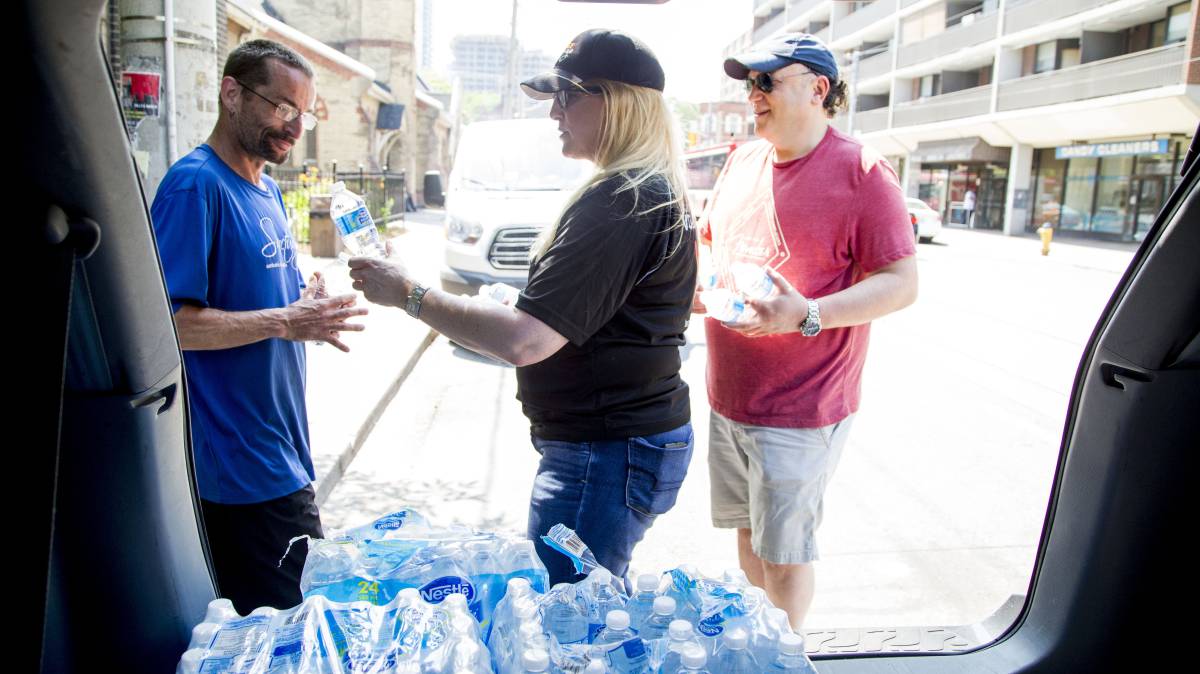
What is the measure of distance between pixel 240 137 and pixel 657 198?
143 cm

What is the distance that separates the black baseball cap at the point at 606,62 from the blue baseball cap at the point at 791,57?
31.7 inches

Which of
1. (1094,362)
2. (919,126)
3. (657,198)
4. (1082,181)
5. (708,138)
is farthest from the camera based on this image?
(708,138)

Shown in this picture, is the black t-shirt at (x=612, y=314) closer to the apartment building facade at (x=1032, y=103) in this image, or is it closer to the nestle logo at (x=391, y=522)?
the nestle logo at (x=391, y=522)

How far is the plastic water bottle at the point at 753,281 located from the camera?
2.77m

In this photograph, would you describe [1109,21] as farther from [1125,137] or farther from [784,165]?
[784,165]

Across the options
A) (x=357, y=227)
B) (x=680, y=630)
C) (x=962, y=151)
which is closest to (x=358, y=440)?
(x=357, y=227)

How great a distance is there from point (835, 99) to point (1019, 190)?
37.3 metres

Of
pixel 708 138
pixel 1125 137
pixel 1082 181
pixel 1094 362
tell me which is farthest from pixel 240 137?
pixel 708 138

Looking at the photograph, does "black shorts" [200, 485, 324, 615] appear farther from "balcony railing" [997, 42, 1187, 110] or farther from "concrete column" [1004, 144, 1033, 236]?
"concrete column" [1004, 144, 1033, 236]

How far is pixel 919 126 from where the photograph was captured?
42938 millimetres

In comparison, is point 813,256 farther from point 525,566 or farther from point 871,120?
point 871,120

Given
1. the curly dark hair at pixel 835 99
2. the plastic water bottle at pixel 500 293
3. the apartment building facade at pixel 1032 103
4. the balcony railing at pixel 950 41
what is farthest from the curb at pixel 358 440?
the balcony railing at pixel 950 41

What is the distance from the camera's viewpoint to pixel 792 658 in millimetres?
1564

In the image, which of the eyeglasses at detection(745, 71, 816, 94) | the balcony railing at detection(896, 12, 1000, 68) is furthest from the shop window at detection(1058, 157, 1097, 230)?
the eyeglasses at detection(745, 71, 816, 94)
